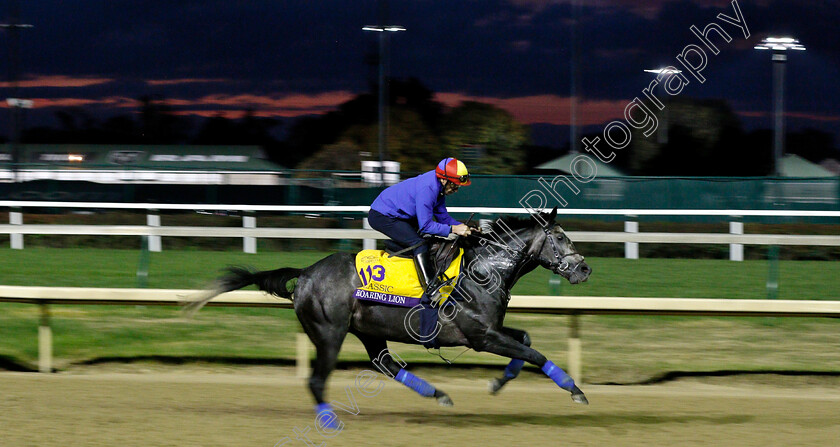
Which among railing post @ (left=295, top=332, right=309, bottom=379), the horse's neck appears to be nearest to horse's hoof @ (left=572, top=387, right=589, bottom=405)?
the horse's neck

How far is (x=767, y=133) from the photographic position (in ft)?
75.2

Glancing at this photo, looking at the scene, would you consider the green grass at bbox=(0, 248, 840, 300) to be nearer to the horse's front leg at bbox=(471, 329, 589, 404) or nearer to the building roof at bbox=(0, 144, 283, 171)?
the horse's front leg at bbox=(471, 329, 589, 404)

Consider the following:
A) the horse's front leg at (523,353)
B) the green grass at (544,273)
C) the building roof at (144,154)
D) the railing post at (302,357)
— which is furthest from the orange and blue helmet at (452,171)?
the building roof at (144,154)

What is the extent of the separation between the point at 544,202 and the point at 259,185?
450 cm

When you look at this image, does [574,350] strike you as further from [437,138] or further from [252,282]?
[437,138]

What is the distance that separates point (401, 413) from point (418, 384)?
1.14 feet

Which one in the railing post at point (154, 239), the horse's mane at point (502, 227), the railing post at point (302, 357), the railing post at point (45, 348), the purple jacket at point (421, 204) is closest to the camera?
the purple jacket at point (421, 204)

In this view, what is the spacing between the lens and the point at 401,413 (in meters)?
5.94

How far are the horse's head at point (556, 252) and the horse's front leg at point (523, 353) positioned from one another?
0.52 m

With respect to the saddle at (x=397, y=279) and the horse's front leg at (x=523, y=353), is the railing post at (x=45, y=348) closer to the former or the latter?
the saddle at (x=397, y=279)

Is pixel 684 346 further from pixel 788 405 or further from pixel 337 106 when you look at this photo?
pixel 337 106

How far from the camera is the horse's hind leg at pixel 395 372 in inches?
224

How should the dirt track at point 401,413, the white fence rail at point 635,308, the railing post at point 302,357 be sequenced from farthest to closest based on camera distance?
the railing post at point 302,357, the white fence rail at point 635,308, the dirt track at point 401,413

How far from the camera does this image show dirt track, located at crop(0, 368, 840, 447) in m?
5.15
